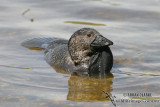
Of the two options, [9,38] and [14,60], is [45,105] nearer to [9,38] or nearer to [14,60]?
[14,60]

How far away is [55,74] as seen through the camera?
288 inches

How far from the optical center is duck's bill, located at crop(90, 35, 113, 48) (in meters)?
6.97

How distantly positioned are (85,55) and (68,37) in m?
2.18

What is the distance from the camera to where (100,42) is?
7094 mm

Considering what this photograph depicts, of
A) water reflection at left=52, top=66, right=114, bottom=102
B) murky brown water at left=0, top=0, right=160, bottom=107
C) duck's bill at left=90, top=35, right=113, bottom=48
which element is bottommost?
water reflection at left=52, top=66, right=114, bottom=102

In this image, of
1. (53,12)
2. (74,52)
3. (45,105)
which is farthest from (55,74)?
(53,12)

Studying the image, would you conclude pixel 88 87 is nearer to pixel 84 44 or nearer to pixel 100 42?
pixel 100 42

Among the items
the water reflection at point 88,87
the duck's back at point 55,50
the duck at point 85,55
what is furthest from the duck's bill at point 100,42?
the duck's back at point 55,50

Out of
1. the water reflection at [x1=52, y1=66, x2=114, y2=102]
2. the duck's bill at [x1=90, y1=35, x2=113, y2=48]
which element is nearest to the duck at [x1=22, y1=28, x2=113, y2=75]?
the duck's bill at [x1=90, y1=35, x2=113, y2=48]

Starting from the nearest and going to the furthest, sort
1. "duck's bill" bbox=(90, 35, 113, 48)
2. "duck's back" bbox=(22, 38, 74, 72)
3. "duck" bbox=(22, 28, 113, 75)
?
"duck's bill" bbox=(90, 35, 113, 48) < "duck" bbox=(22, 28, 113, 75) < "duck's back" bbox=(22, 38, 74, 72)

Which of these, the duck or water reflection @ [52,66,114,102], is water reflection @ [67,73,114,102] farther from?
the duck

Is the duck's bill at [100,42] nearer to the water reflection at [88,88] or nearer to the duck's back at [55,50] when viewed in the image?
the water reflection at [88,88]

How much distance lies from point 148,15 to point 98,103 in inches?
226

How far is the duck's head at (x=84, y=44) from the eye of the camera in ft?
24.0
